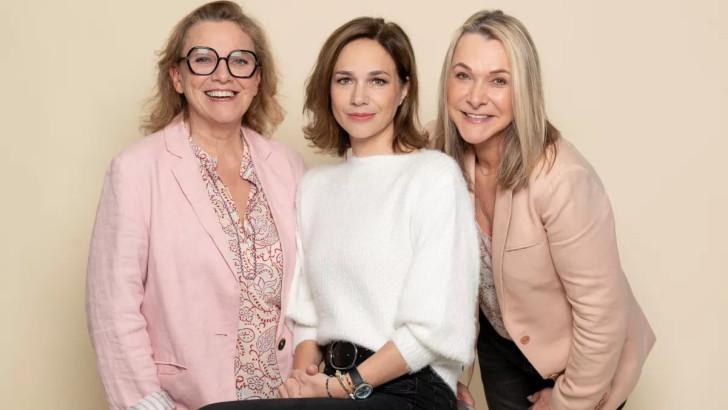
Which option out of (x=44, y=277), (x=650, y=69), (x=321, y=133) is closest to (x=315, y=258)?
(x=321, y=133)

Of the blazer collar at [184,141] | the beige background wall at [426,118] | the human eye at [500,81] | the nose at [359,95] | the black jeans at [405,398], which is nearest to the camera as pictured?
the black jeans at [405,398]

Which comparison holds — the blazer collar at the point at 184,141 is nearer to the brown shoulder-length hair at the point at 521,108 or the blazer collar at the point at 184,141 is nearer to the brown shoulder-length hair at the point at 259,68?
the brown shoulder-length hair at the point at 259,68

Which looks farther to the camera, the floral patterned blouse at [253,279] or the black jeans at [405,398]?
the floral patterned blouse at [253,279]

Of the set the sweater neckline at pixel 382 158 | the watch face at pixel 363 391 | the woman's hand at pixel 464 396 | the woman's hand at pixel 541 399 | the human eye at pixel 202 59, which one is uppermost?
the human eye at pixel 202 59

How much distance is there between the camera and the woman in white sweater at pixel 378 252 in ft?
8.89

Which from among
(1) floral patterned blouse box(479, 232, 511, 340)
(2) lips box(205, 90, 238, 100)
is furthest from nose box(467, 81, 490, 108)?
(2) lips box(205, 90, 238, 100)

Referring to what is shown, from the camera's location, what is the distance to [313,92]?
308 centimetres

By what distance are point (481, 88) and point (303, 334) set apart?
3.35 feet

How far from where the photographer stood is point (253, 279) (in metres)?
3.14

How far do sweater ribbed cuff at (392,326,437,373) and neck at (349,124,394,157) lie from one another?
2.06ft

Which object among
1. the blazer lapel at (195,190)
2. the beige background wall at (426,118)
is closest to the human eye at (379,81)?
the blazer lapel at (195,190)

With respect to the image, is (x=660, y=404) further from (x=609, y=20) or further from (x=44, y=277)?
(x=44, y=277)

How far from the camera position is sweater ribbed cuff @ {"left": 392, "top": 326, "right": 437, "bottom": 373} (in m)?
2.70

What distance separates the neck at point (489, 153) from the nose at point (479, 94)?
180mm
